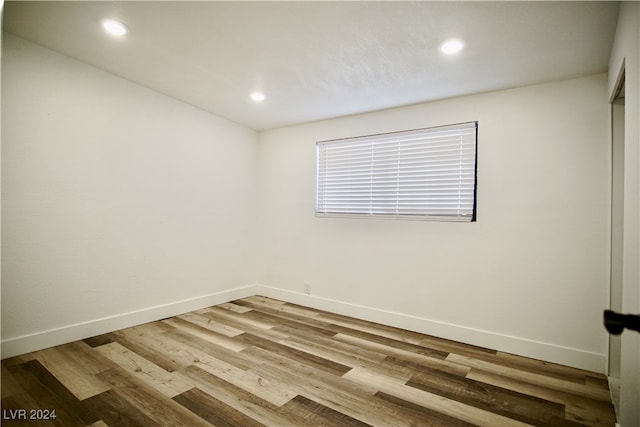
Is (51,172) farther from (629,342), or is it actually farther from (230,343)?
(629,342)

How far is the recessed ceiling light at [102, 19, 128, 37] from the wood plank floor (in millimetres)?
2481

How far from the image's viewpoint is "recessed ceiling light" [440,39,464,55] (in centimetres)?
230

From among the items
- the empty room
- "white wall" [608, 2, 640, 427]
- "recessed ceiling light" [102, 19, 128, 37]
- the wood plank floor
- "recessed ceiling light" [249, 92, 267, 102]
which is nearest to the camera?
"white wall" [608, 2, 640, 427]

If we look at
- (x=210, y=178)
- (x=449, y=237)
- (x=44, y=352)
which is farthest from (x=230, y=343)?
(x=449, y=237)

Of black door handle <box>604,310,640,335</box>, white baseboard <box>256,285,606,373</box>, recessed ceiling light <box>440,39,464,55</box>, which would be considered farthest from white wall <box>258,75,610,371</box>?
black door handle <box>604,310,640,335</box>

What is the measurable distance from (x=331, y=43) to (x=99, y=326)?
3223 mm

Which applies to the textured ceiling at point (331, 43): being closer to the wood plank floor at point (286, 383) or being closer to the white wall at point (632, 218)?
the white wall at point (632, 218)

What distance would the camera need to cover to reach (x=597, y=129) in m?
2.64

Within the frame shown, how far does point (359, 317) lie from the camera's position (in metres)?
3.82

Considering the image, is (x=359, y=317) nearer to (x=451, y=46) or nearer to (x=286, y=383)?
(x=286, y=383)

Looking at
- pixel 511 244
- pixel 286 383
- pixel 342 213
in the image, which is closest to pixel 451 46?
pixel 511 244

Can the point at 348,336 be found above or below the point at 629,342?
below

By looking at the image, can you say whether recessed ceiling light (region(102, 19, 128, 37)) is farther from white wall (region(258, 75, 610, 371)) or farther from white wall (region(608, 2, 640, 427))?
white wall (region(608, 2, 640, 427))

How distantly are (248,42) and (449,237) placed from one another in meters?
2.55
